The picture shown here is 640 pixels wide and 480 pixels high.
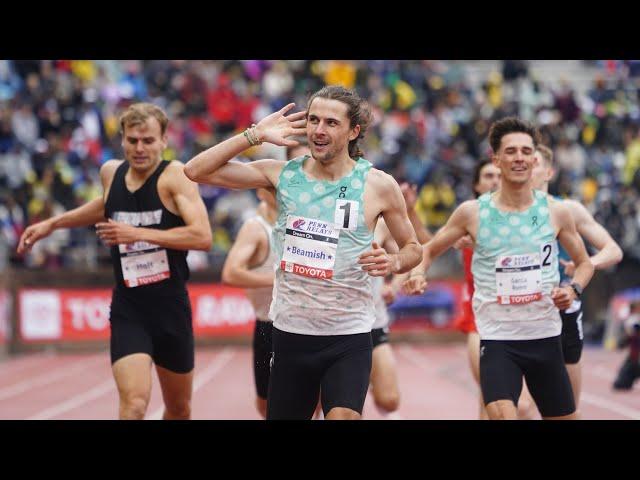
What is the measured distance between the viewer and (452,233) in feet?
19.6

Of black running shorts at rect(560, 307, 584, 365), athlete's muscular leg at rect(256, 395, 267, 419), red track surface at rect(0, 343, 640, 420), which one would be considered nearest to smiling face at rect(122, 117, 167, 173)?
athlete's muscular leg at rect(256, 395, 267, 419)

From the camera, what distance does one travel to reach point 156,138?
6117 millimetres

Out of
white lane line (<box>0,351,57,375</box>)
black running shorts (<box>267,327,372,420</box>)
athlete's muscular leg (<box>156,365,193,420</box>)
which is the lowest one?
white lane line (<box>0,351,57,375</box>)

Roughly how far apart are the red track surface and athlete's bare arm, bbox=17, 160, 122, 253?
301cm

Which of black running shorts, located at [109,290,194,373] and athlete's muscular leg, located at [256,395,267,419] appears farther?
athlete's muscular leg, located at [256,395,267,419]

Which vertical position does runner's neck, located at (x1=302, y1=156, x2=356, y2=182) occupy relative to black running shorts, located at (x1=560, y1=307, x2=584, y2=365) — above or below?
above

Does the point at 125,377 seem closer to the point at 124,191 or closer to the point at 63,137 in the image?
the point at 124,191

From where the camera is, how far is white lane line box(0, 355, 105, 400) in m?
12.2

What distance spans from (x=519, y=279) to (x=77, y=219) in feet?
9.41

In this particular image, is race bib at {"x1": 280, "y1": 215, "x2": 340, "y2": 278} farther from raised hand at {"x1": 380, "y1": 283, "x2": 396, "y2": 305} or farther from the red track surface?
the red track surface

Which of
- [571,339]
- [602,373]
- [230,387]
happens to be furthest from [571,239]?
[602,373]

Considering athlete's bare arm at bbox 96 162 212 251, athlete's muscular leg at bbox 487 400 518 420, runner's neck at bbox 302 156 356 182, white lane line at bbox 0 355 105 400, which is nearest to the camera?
runner's neck at bbox 302 156 356 182
